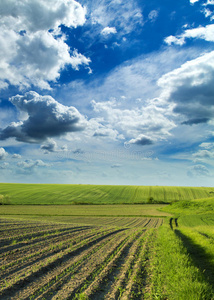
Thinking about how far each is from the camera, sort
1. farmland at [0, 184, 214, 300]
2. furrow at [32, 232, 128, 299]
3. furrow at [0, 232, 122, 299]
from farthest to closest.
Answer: furrow at [0, 232, 122, 299], furrow at [32, 232, 128, 299], farmland at [0, 184, 214, 300]

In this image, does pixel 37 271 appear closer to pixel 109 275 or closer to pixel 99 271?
pixel 99 271

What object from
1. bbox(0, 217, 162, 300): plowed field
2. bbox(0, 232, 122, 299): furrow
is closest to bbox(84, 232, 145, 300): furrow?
bbox(0, 217, 162, 300): plowed field

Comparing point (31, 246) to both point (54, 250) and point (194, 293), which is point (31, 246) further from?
point (194, 293)

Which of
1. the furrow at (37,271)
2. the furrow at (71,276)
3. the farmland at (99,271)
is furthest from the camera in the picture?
the furrow at (37,271)

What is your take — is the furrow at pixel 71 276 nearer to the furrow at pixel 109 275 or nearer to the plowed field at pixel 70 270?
the plowed field at pixel 70 270

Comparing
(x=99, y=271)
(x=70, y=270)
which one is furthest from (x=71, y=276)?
(x=99, y=271)

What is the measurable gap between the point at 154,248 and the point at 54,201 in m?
68.4

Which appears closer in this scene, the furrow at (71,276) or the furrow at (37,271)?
the furrow at (71,276)

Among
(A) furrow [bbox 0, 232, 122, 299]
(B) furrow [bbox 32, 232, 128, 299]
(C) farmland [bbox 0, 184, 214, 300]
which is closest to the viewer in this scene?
(C) farmland [bbox 0, 184, 214, 300]

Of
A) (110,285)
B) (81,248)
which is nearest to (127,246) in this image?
(81,248)

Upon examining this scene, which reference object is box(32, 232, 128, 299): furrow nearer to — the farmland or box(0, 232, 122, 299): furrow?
the farmland

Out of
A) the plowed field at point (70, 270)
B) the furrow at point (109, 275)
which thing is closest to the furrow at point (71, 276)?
the plowed field at point (70, 270)

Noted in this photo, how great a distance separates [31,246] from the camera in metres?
14.0

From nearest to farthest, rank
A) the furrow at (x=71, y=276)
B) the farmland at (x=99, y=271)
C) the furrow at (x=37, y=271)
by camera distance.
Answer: the farmland at (x=99, y=271)
the furrow at (x=71, y=276)
the furrow at (x=37, y=271)
